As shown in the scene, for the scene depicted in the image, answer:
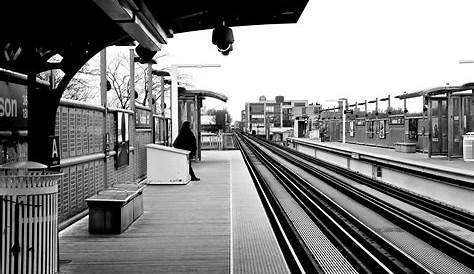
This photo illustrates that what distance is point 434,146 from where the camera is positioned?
21.0 m

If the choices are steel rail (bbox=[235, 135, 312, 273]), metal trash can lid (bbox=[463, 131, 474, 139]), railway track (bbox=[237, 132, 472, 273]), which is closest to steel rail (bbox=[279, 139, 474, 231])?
railway track (bbox=[237, 132, 472, 273])

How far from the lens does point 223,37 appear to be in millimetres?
7043

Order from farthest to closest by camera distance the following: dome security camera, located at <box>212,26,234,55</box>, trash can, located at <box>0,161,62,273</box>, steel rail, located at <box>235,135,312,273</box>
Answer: steel rail, located at <box>235,135,312,273</box>, dome security camera, located at <box>212,26,234,55</box>, trash can, located at <box>0,161,62,273</box>

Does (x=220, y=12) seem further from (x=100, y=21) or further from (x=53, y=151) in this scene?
(x=53, y=151)

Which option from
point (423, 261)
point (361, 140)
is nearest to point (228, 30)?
point (423, 261)

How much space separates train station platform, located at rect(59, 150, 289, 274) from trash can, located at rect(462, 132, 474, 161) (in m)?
10.8

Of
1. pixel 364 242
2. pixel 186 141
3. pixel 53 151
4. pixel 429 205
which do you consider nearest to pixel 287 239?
pixel 364 242

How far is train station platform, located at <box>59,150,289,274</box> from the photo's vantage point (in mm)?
5715

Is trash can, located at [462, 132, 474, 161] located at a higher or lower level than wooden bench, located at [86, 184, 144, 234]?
higher

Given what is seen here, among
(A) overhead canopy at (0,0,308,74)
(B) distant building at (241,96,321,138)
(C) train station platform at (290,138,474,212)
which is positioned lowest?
(C) train station platform at (290,138,474,212)

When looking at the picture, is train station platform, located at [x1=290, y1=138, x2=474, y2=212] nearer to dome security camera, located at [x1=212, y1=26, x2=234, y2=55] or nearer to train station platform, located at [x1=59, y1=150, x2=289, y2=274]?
train station platform, located at [x1=59, y1=150, x2=289, y2=274]

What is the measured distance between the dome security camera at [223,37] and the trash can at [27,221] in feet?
11.4

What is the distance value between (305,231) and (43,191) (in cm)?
783

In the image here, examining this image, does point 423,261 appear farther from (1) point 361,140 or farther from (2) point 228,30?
(1) point 361,140
